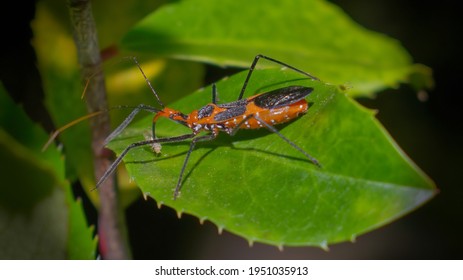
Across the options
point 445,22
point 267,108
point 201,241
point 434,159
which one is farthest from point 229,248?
point 445,22

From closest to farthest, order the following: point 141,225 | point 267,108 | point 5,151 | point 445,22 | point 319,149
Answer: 1. point 319,149
2. point 5,151
3. point 267,108
4. point 141,225
5. point 445,22

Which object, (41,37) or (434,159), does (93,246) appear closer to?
(41,37)

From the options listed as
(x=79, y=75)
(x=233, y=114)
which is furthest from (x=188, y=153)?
(x=79, y=75)

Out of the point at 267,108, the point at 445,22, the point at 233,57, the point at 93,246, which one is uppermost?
the point at 445,22

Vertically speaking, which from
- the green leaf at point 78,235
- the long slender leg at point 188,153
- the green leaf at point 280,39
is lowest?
the green leaf at point 78,235

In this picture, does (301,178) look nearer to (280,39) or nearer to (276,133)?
(276,133)

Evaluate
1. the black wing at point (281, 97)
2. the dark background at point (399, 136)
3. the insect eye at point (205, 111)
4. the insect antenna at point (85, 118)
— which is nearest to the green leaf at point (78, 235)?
the insect antenna at point (85, 118)

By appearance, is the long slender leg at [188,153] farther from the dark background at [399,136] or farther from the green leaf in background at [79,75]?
the dark background at [399,136]
